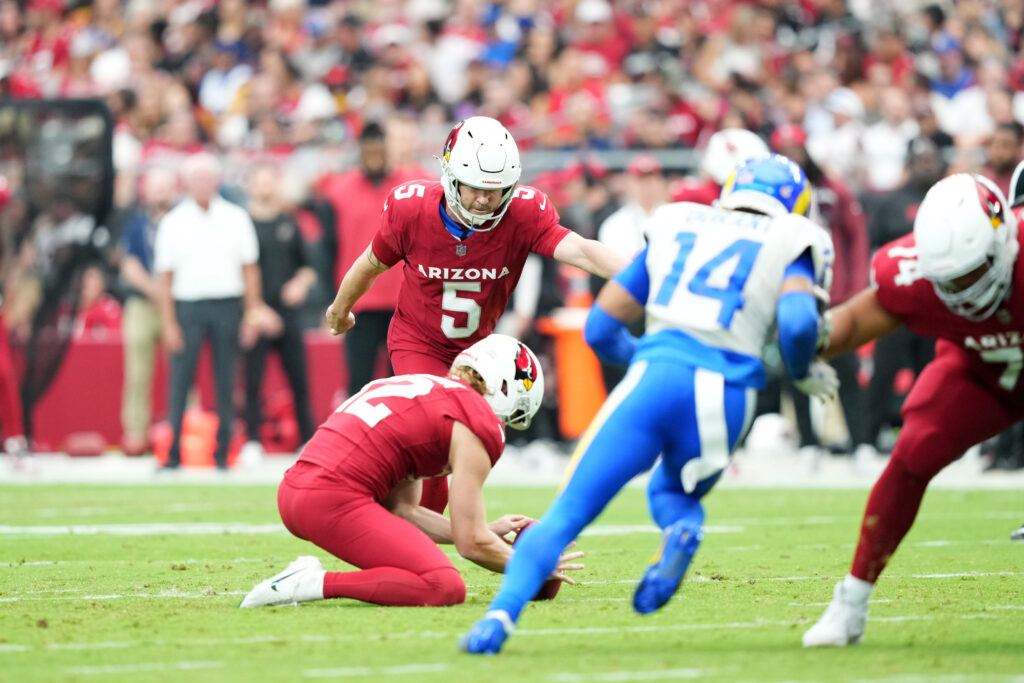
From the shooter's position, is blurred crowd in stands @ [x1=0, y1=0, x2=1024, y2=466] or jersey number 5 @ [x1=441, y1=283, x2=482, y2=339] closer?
jersey number 5 @ [x1=441, y1=283, x2=482, y2=339]

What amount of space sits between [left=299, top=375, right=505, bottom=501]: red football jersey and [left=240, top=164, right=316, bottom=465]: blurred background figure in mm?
7727

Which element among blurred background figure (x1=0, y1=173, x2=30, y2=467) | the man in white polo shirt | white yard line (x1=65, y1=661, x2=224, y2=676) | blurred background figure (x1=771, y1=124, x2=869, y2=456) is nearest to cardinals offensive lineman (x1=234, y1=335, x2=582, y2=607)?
white yard line (x1=65, y1=661, x2=224, y2=676)

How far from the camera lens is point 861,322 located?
5.18 meters

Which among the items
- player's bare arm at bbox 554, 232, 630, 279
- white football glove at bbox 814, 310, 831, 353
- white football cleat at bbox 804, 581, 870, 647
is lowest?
white football cleat at bbox 804, 581, 870, 647

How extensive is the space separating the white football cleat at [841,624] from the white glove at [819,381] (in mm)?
653

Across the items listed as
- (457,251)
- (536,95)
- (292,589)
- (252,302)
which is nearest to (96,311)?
(252,302)

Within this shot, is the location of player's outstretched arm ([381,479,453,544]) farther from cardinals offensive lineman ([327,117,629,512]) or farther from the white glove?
the white glove

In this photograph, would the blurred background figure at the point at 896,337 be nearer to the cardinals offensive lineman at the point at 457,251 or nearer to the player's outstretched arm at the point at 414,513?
the cardinals offensive lineman at the point at 457,251

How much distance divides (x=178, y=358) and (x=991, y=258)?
9077mm

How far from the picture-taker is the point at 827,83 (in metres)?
16.9

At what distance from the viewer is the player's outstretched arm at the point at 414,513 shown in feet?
21.1

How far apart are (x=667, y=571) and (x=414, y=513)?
1.81 m

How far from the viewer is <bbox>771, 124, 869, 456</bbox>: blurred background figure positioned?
12461 mm

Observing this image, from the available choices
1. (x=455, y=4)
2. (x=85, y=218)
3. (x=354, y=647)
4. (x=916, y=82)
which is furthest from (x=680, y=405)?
(x=455, y=4)
